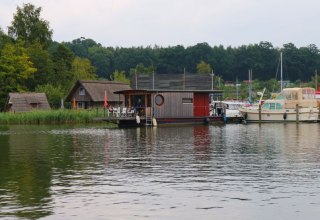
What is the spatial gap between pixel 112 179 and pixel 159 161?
5195 mm

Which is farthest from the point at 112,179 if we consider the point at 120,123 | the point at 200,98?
the point at 200,98

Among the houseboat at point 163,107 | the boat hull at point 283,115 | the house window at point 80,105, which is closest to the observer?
the houseboat at point 163,107

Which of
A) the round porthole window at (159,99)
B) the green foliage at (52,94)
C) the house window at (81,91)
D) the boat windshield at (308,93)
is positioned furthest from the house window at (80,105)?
the boat windshield at (308,93)

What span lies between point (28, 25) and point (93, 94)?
81.6 feet

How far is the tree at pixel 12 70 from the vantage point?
8069cm

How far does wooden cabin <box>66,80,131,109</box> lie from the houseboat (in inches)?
849

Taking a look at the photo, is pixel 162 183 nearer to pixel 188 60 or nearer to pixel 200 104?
pixel 200 104

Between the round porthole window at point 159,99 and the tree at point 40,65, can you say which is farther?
the tree at point 40,65

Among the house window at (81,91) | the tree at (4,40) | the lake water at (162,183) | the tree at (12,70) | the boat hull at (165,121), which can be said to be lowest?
the lake water at (162,183)

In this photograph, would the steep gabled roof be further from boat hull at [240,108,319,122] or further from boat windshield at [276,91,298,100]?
boat windshield at [276,91,298,100]

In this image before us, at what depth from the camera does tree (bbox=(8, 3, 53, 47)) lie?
9475cm

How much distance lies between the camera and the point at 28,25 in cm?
9581

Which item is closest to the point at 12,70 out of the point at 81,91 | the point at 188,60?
the point at 81,91

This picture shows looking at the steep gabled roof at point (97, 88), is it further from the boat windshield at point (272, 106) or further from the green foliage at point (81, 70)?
the boat windshield at point (272, 106)
